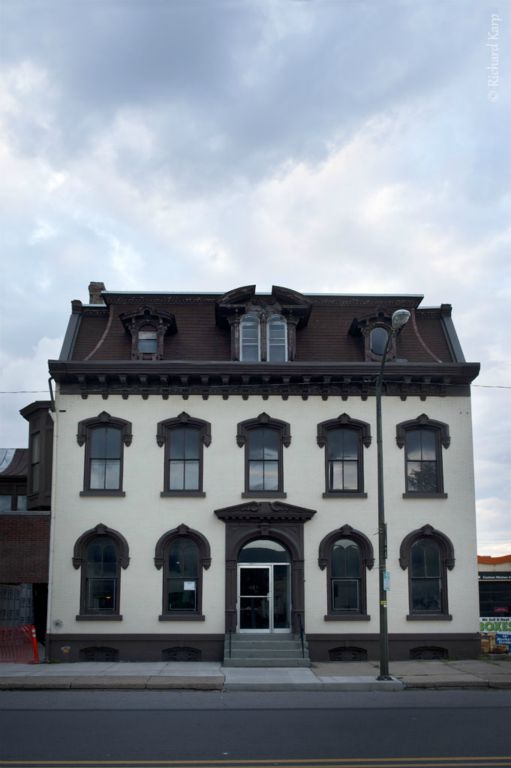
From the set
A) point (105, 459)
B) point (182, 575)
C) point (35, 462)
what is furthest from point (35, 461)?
point (182, 575)

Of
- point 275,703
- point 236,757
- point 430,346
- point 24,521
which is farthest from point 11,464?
point 236,757

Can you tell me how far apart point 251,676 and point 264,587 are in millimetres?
3960

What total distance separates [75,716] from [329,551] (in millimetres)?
10808

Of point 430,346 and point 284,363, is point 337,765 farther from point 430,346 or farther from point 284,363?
point 430,346

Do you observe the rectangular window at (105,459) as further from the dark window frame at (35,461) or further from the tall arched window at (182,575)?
the tall arched window at (182,575)

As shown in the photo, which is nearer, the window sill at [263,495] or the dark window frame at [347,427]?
the window sill at [263,495]

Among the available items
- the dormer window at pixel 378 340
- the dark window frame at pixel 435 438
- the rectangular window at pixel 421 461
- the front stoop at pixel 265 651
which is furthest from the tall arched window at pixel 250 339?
the front stoop at pixel 265 651

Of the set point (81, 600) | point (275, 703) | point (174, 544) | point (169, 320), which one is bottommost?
point (275, 703)

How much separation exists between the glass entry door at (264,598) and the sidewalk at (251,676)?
1636 millimetres

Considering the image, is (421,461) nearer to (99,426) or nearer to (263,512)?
(263,512)

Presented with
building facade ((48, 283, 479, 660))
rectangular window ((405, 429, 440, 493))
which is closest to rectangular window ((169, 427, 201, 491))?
building facade ((48, 283, 479, 660))

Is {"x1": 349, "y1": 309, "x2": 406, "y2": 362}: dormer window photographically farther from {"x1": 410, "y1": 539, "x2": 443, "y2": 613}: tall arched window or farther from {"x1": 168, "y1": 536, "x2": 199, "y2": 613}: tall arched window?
{"x1": 168, "y1": 536, "x2": 199, "y2": 613}: tall arched window

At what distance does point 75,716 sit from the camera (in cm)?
1483

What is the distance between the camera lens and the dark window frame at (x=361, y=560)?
23.8 m
